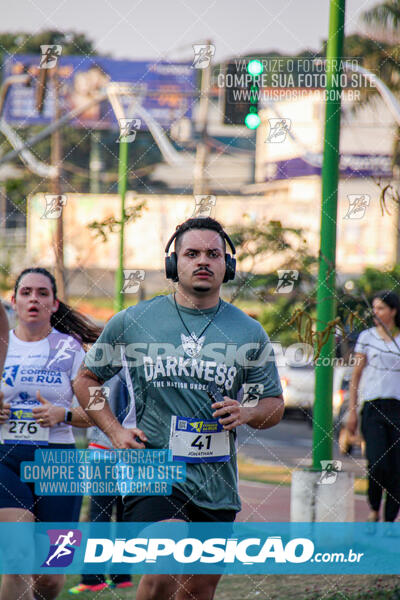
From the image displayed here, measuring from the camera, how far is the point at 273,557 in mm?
5305

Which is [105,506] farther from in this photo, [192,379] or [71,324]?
[192,379]

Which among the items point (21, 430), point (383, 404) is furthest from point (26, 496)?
point (383, 404)

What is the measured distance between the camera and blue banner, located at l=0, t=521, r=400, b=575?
425 centimetres

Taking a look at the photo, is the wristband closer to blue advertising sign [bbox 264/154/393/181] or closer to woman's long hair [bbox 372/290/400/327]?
woman's long hair [bbox 372/290/400/327]

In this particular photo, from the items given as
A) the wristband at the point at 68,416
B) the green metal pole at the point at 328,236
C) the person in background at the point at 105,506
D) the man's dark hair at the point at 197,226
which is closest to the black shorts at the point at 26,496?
the wristband at the point at 68,416

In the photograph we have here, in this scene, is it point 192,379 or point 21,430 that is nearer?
point 192,379

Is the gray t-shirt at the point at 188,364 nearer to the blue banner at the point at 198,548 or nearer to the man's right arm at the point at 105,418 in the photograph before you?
the man's right arm at the point at 105,418

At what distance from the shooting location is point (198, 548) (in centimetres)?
462

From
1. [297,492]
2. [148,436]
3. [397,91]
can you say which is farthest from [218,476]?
[397,91]

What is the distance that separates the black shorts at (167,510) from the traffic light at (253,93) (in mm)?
4421

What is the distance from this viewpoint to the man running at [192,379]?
4176 mm

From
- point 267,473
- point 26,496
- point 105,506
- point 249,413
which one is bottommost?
point 267,473

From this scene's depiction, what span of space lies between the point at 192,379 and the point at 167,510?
0.55m

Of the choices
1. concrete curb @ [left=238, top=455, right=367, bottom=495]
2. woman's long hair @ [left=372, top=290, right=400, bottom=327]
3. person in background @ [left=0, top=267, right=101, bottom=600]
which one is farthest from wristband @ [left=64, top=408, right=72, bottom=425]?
concrete curb @ [left=238, top=455, right=367, bottom=495]
